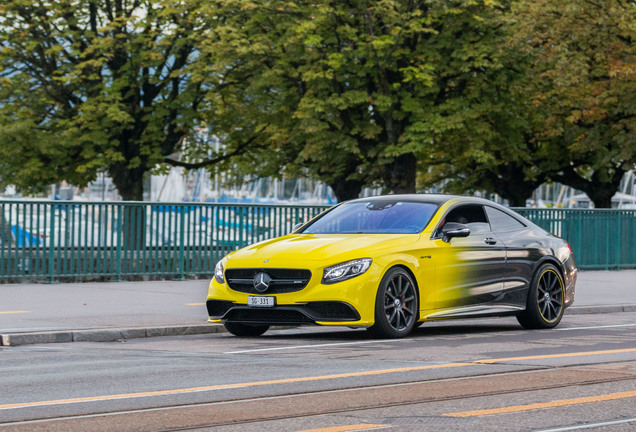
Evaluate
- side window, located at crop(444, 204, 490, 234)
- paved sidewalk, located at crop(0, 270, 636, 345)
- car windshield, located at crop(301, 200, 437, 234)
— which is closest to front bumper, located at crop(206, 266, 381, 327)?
car windshield, located at crop(301, 200, 437, 234)

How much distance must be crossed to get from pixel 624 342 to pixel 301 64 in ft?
88.3

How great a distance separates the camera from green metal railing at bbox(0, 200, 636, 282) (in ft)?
60.7

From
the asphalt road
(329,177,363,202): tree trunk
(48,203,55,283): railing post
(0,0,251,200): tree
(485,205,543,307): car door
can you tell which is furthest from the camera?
(329,177,363,202): tree trunk

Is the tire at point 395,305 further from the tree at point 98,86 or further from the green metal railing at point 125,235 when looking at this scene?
the tree at point 98,86

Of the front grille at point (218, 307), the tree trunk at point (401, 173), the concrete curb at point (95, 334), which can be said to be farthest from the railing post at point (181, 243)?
the tree trunk at point (401, 173)

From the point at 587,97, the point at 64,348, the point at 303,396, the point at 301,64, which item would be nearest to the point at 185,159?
the point at 301,64

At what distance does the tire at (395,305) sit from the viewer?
1133 centimetres

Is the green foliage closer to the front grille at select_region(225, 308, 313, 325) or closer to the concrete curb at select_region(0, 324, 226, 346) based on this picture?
the concrete curb at select_region(0, 324, 226, 346)

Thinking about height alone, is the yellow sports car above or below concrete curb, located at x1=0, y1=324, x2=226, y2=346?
above

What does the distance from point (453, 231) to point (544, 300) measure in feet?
6.16

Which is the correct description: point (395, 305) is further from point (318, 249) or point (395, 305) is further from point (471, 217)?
point (471, 217)

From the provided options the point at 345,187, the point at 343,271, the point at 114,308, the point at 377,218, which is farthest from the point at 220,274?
the point at 345,187

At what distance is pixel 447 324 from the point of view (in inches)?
563

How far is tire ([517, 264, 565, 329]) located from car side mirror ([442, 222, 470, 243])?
1.41 meters
